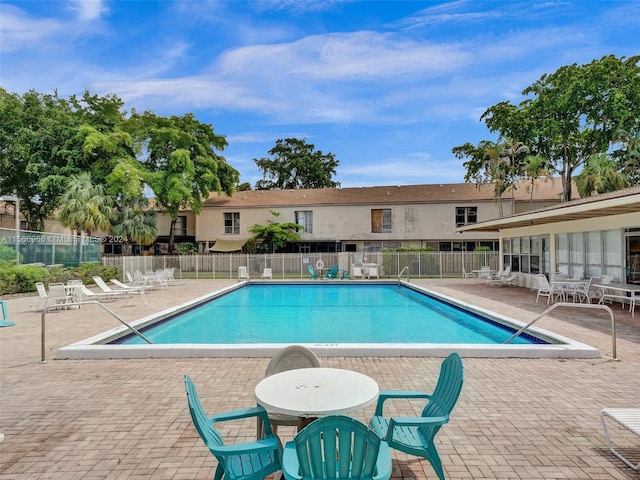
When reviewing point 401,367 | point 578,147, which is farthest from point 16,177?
point 578,147

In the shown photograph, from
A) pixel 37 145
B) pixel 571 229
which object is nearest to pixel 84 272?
pixel 37 145

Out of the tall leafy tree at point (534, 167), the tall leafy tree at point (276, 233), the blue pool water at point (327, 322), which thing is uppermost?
the tall leafy tree at point (534, 167)

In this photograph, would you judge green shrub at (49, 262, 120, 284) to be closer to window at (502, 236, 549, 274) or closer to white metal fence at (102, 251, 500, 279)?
white metal fence at (102, 251, 500, 279)

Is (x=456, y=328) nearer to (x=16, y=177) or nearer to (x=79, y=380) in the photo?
(x=79, y=380)

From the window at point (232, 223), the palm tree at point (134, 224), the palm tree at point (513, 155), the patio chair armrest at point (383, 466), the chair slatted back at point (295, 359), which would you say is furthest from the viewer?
the window at point (232, 223)

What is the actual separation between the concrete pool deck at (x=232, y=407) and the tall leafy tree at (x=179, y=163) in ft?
81.0

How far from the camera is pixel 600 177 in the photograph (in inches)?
968

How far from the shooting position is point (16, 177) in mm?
29719

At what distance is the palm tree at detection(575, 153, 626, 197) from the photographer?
2438 centimetres

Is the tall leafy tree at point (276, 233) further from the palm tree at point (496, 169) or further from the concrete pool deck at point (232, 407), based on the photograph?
the concrete pool deck at point (232, 407)

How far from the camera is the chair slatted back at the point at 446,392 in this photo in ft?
9.97

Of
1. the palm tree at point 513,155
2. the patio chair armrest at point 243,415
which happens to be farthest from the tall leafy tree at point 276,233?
Answer: the patio chair armrest at point 243,415

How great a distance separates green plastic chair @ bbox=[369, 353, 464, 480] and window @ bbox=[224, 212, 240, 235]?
31.6m

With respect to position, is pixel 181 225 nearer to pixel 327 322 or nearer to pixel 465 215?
pixel 465 215
